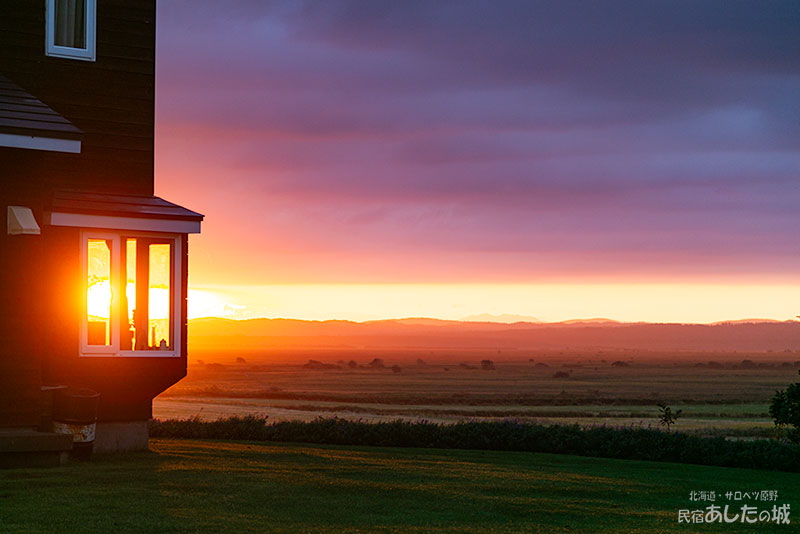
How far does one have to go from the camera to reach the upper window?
17.8m

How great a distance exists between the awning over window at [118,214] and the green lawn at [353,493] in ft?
13.3

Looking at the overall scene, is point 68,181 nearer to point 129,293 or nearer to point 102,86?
point 102,86

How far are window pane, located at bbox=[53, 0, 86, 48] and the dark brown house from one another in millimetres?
21

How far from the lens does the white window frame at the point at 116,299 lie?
55.1 ft

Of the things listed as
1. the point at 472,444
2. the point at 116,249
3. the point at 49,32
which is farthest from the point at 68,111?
the point at 472,444

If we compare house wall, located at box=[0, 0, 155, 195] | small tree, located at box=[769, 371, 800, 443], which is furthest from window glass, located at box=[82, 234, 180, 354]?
small tree, located at box=[769, 371, 800, 443]

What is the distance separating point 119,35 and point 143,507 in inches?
398

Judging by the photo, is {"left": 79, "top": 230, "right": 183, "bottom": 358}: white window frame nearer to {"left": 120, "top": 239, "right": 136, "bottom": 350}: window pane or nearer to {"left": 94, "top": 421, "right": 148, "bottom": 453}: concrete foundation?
{"left": 120, "top": 239, "right": 136, "bottom": 350}: window pane

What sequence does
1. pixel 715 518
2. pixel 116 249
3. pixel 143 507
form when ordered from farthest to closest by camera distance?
pixel 116 249, pixel 715 518, pixel 143 507

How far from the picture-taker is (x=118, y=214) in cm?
1683

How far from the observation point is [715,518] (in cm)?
1279

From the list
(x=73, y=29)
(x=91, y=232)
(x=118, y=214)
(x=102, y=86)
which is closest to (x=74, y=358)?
(x=91, y=232)

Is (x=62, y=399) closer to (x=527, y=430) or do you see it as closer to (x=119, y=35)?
(x=119, y=35)

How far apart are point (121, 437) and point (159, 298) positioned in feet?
8.89
